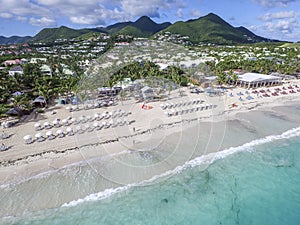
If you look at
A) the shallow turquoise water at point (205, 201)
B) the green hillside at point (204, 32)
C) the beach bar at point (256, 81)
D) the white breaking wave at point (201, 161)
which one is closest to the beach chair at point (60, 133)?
the white breaking wave at point (201, 161)

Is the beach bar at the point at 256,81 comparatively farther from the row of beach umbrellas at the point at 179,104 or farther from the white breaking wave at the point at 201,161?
the white breaking wave at the point at 201,161

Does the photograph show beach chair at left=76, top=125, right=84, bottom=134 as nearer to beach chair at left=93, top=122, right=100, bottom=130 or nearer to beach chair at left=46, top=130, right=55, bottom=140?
beach chair at left=93, top=122, right=100, bottom=130

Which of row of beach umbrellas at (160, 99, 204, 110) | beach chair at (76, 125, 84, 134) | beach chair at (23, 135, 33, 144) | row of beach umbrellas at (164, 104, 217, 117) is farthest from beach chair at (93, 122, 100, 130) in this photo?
row of beach umbrellas at (160, 99, 204, 110)

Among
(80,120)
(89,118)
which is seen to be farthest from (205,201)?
(80,120)

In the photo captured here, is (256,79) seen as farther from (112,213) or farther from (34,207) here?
(34,207)

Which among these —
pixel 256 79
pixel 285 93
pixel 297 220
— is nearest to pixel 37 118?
pixel 297 220

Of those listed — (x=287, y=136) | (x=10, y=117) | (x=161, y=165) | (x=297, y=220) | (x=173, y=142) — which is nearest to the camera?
(x=297, y=220)

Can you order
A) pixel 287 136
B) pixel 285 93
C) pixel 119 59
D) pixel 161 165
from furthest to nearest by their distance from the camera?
pixel 285 93, pixel 287 136, pixel 119 59, pixel 161 165
